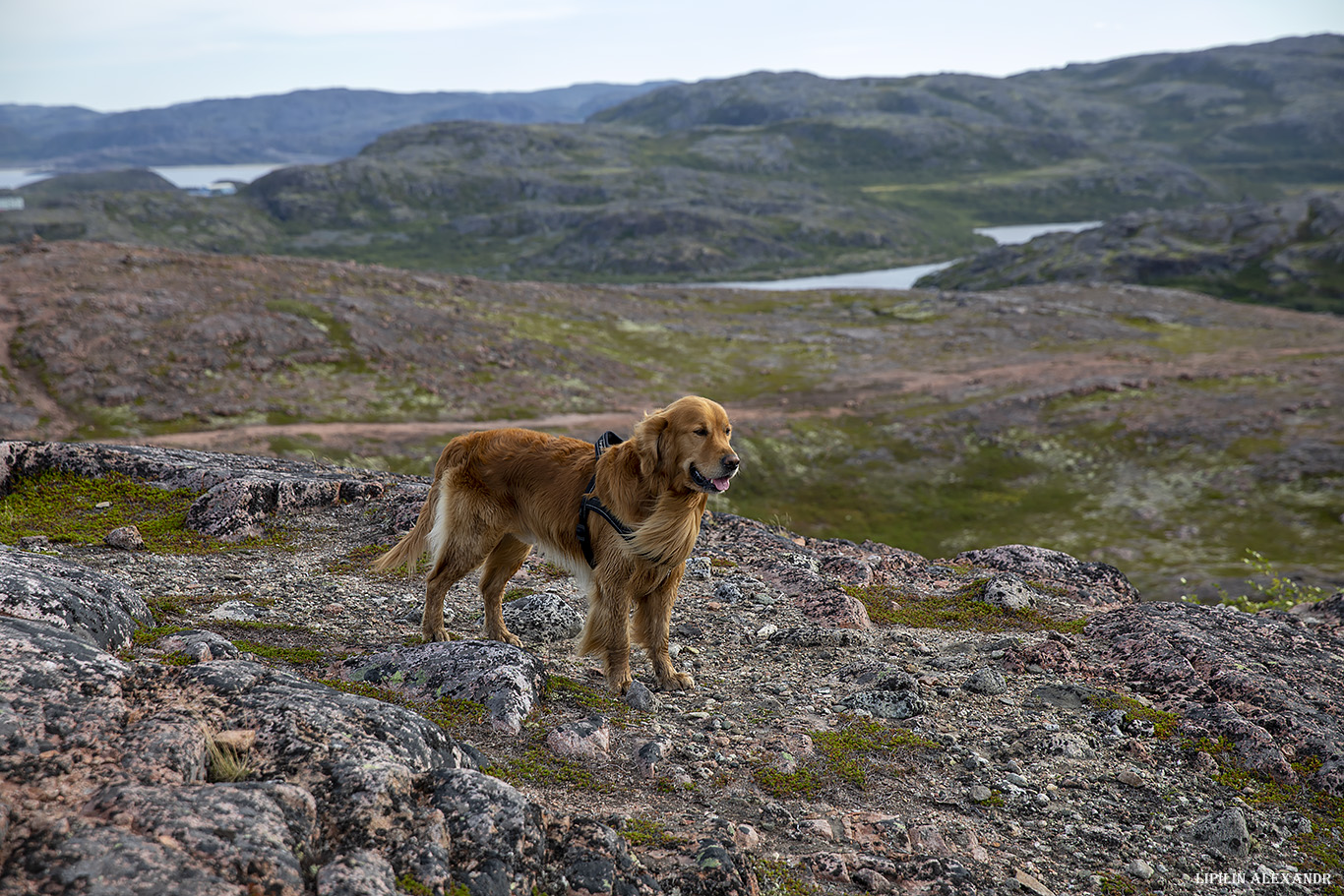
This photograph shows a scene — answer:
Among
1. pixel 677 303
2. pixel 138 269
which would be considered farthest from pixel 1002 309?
pixel 138 269

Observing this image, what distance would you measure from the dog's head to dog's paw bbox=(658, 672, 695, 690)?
8.49 feet

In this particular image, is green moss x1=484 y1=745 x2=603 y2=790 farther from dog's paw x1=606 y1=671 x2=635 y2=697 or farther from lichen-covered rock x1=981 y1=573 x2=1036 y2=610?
lichen-covered rock x1=981 y1=573 x2=1036 y2=610

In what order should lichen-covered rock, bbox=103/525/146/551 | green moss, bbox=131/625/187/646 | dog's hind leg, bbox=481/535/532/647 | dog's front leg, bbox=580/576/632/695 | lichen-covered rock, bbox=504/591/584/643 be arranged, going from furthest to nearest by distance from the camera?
lichen-covered rock, bbox=103/525/146/551 → lichen-covered rock, bbox=504/591/584/643 → dog's hind leg, bbox=481/535/532/647 → dog's front leg, bbox=580/576/632/695 → green moss, bbox=131/625/187/646

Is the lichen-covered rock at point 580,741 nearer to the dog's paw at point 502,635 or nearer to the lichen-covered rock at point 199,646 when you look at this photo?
the dog's paw at point 502,635

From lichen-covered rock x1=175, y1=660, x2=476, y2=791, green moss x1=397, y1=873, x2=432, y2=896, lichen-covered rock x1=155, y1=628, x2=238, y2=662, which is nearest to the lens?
green moss x1=397, y1=873, x2=432, y2=896

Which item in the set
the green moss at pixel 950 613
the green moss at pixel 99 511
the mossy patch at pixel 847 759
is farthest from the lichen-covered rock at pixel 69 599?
the green moss at pixel 950 613

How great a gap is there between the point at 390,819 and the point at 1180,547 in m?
47.9

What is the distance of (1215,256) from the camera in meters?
175

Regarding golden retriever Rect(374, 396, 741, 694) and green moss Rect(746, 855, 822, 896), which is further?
golden retriever Rect(374, 396, 741, 694)

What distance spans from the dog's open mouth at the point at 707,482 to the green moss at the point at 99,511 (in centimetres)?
901

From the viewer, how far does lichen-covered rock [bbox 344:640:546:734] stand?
8578 millimetres

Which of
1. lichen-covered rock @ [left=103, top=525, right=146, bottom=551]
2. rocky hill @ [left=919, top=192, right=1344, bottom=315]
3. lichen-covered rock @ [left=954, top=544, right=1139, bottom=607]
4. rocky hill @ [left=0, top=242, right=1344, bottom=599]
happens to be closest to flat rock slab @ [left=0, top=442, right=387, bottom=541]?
lichen-covered rock @ [left=103, top=525, right=146, bottom=551]

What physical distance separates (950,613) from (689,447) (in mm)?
7132

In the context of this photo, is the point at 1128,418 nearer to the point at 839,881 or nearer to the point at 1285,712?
the point at 1285,712
